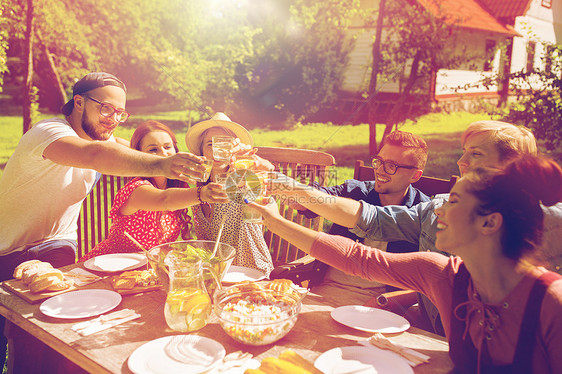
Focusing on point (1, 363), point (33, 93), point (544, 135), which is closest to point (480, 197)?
point (1, 363)

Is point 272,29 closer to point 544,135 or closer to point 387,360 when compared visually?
point 544,135

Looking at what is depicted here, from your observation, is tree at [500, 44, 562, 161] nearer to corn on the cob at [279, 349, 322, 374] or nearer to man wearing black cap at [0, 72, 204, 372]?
man wearing black cap at [0, 72, 204, 372]

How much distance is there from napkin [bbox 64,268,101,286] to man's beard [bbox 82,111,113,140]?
1.34m

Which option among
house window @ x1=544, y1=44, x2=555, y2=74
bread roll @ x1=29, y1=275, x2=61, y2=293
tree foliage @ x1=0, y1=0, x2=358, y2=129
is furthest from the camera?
tree foliage @ x1=0, y1=0, x2=358, y2=129

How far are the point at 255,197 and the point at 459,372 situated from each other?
1.25 metres

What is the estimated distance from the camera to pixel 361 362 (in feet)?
5.72

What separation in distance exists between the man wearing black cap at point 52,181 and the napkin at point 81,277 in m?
0.79

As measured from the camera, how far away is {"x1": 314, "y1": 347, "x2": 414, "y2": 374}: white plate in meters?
1.68

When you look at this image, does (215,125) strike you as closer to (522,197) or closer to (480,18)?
(522,197)

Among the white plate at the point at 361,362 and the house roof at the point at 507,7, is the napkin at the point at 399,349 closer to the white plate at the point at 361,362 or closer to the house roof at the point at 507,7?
the white plate at the point at 361,362

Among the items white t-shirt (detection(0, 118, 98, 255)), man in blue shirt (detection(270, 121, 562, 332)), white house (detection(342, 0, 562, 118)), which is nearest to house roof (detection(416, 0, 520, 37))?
white house (detection(342, 0, 562, 118))

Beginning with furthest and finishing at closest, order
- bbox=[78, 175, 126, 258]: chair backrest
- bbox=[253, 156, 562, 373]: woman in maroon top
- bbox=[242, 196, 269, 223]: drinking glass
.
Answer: bbox=[78, 175, 126, 258]: chair backrest < bbox=[242, 196, 269, 223]: drinking glass < bbox=[253, 156, 562, 373]: woman in maroon top

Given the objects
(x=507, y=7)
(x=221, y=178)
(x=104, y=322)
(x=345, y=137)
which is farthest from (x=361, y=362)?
(x=507, y=7)

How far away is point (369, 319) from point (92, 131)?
2.58 metres
